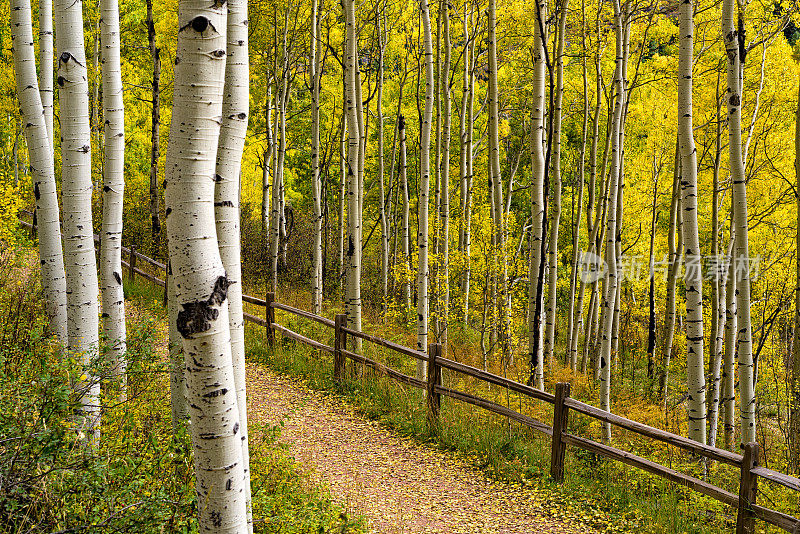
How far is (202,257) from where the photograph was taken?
1975mm

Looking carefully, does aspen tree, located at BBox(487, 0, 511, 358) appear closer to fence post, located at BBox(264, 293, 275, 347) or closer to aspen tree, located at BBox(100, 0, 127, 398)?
fence post, located at BBox(264, 293, 275, 347)

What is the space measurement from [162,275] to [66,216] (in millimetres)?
9300

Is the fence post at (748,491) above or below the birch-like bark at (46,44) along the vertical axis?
below

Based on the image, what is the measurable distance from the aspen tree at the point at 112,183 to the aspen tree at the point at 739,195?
17.9 ft

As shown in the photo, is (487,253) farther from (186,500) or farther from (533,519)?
(186,500)

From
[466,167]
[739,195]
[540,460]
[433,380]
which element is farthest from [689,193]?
[466,167]

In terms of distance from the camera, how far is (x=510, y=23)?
42.6 feet

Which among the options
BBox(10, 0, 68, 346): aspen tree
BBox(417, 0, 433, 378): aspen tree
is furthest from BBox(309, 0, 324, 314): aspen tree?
BBox(10, 0, 68, 346): aspen tree

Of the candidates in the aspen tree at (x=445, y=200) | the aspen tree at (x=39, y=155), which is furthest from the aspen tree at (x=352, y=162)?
the aspen tree at (x=39, y=155)

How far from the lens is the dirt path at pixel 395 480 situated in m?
5.02

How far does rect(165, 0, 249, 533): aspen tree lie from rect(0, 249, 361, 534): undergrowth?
866 millimetres

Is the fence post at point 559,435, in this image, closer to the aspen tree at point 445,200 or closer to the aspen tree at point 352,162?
the aspen tree at point 445,200

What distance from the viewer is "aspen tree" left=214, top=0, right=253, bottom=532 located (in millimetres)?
2693

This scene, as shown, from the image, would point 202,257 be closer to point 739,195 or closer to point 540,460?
point 540,460
